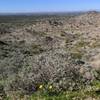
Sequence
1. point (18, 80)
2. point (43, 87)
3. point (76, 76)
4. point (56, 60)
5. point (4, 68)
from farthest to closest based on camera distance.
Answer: point (4, 68), point (56, 60), point (76, 76), point (18, 80), point (43, 87)

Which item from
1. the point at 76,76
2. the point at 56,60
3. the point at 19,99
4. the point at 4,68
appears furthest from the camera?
the point at 4,68

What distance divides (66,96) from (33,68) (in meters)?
3.83

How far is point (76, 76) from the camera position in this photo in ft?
46.1

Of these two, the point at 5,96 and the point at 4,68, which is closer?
the point at 5,96

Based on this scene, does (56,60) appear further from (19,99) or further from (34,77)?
(19,99)

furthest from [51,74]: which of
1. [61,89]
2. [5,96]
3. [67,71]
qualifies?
[5,96]

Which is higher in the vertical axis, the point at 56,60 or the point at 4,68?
the point at 56,60

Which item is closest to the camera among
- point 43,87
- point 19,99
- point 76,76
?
point 19,99

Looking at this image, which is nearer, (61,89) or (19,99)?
(19,99)

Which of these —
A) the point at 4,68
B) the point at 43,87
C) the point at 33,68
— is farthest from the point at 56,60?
the point at 4,68

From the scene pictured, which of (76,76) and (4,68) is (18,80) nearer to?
(76,76)

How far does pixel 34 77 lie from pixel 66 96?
105 inches

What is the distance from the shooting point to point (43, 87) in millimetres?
11812

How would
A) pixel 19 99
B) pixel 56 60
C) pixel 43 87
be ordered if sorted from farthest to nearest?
1. pixel 56 60
2. pixel 43 87
3. pixel 19 99
